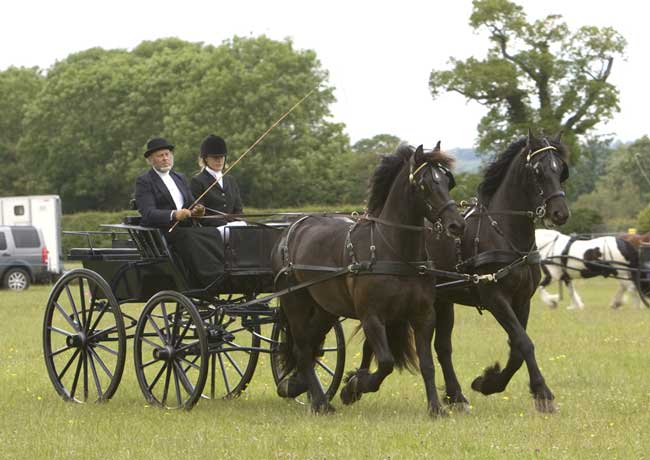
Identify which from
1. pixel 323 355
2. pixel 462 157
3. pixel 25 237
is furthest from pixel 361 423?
pixel 462 157

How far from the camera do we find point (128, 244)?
40.2 feet

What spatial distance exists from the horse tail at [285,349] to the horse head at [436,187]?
2078 millimetres

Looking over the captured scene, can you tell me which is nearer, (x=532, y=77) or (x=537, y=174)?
(x=537, y=174)

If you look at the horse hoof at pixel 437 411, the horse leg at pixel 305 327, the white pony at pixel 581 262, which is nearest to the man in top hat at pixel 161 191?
the horse leg at pixel 305 327

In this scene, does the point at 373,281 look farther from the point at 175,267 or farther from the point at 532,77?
the point at 532,77

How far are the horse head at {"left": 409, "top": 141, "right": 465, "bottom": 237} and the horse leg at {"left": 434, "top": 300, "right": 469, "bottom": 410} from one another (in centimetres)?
164

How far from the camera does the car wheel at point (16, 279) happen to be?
117 ft

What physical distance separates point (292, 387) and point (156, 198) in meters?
2.03

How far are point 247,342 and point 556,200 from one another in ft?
25.7

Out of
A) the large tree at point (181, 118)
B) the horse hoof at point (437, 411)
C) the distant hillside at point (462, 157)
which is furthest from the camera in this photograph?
the large tree at point (181, 118)

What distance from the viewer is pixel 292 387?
11.0 metres

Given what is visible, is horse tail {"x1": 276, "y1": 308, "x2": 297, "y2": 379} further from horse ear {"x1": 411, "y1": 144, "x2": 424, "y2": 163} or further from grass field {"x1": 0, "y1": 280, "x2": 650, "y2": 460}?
horse ear {"x1": 411, "y1": 144, "x2": 424, "y2": 163}

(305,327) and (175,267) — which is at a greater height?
(175,267)

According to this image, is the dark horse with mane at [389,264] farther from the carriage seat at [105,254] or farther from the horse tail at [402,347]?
the carriage seat at [105,254]
